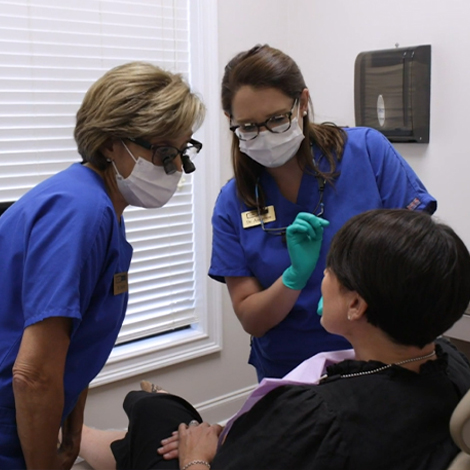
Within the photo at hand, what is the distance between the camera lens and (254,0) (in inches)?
110

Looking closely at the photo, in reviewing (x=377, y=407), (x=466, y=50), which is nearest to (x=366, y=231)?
(x=377, y=407)

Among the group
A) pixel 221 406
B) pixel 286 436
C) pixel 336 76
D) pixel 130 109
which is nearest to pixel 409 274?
pixel 286 436

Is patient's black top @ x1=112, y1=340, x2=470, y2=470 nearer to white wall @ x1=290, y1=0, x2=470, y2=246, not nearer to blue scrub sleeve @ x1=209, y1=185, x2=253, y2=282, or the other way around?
blue scrub sleeve @ x1=209, y1=185, x2=253, y2=282

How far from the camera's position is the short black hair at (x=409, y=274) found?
1.00 m

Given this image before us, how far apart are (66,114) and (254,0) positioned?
3.69 ft

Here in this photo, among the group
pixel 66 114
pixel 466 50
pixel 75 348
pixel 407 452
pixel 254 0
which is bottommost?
pixel 407 452

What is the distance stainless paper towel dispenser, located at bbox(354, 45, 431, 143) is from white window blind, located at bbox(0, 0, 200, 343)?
0.83m

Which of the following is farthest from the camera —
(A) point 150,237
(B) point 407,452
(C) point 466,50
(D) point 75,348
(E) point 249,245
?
(A) point 150,237

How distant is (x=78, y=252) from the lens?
1.09 m

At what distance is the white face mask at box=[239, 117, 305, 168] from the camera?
4.97 feet

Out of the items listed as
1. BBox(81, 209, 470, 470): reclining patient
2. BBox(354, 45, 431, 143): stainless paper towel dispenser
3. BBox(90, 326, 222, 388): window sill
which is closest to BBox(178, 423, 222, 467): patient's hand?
BBox(81, 209, 470, 470): reclining patient

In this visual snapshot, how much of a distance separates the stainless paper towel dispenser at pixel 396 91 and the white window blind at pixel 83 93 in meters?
0.83

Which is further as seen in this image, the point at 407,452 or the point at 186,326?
the point at 186,326

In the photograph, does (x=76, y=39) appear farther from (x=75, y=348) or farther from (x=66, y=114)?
(x=75, y=348)
